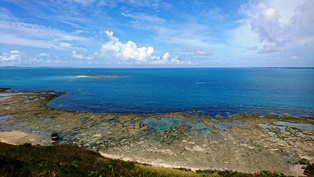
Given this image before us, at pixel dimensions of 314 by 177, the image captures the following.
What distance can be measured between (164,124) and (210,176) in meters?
22.3

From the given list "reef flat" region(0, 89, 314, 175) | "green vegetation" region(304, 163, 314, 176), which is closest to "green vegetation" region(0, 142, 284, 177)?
"reef flat" region(0, 89, 314, 175)

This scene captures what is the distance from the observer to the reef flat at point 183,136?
27.1m

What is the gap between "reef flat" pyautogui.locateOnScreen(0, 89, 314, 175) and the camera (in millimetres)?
27109

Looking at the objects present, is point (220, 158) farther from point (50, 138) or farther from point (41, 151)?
point (50, 138)

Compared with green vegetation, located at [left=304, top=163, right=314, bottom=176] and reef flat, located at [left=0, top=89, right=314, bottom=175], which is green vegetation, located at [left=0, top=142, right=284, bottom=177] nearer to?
reef flat, located at [left=0, top=89, right=314, bottom=175]

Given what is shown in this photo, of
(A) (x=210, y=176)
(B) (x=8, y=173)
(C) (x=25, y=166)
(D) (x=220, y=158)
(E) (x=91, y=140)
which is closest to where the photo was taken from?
(B) (x=8, y=173)

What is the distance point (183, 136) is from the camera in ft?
117

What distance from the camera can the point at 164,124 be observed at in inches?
1658

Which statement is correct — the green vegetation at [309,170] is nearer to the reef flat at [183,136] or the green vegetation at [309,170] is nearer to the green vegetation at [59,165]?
the reef flat at [183,136]

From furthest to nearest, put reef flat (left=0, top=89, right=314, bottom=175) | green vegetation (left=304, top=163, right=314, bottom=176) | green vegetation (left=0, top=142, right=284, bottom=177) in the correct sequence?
reef flat (left=0, top=89, right=314, bottom=175) → green vegetation (left=304, top=163, right=314, bottom=176) → green vegetation (left=0, top=142, right=284, bottom=177)

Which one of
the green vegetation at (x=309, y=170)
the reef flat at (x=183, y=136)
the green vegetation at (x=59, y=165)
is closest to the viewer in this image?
the green vegetation at (x=59, y=165)

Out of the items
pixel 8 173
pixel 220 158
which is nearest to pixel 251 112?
A: pixel 220 158

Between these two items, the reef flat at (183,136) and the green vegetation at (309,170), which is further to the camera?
the reef flat at (183,136)

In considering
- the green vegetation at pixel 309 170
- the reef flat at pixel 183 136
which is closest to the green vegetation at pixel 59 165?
the reef flat at pixel 183 136
